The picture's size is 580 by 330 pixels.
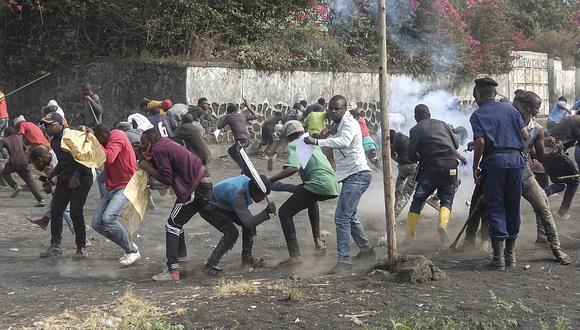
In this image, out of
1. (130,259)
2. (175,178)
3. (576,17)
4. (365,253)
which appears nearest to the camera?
(175,178)

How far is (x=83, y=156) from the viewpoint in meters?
9.40

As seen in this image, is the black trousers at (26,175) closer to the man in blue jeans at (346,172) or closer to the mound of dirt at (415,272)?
the man in blue jeans at (346,172)

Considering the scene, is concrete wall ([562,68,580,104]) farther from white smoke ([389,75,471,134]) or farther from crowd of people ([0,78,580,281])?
crowd of people ([0,78,580,281])

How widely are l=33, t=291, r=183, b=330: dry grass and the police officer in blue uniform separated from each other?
3508mm

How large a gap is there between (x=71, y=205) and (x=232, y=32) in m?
11.6

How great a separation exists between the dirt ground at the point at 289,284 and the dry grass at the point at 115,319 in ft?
0.56

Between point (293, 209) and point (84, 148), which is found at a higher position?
point (84, 148)

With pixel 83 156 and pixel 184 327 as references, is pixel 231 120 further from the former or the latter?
pixel 184 327

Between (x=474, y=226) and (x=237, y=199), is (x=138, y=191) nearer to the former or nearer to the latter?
(x=237, y=199)

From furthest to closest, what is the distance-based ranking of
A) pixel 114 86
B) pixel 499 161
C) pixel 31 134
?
pixel 114 86
pixel 31 134
pixel 499 161

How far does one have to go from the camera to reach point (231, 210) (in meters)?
8.77

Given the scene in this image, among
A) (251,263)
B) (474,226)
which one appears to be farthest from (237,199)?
(474,226)

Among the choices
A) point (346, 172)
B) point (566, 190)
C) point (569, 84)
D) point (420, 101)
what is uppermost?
point (569, 84)

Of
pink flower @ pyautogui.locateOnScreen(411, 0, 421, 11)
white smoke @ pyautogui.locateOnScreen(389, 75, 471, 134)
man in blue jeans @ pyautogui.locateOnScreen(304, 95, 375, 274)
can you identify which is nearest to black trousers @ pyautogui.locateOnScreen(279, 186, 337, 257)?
man in blue jeans @ pyautogui.locateOnScreen(304, 95, 375, 274)
